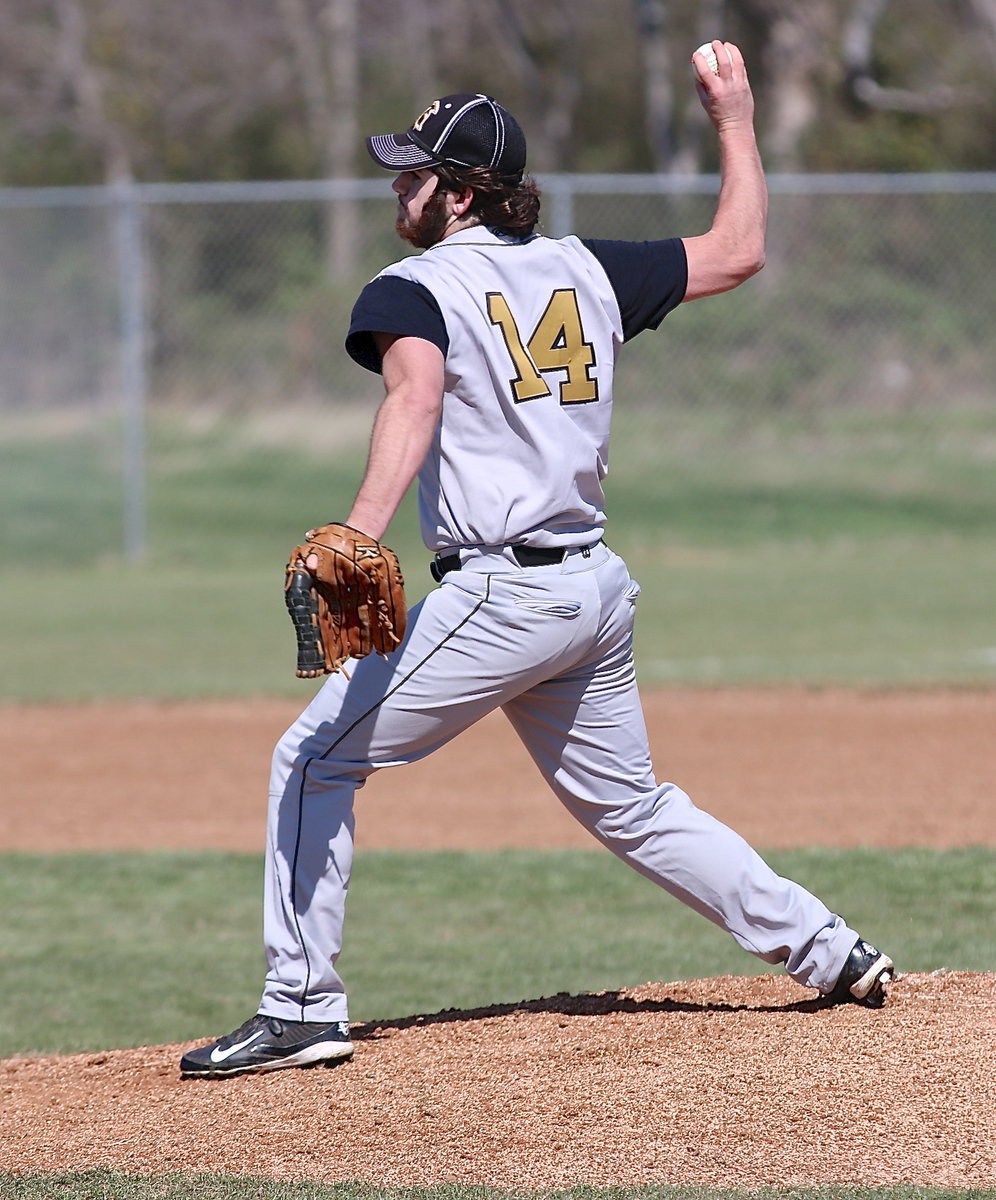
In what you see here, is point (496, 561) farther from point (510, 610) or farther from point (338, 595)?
point (338, 595)

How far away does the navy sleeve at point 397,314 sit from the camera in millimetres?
3301

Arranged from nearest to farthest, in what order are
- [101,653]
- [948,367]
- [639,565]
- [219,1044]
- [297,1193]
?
[297,1193] → [219,1044] → [101,653] → [639,565] → [948,367]

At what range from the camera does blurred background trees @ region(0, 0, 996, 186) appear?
2873cm

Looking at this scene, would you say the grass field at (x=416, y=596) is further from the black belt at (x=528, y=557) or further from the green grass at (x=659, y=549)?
the black belt at (x=528, y=557)

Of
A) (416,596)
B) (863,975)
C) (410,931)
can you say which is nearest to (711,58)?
(863,975)

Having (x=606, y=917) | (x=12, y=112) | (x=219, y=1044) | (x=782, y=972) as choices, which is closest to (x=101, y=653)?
(x=606, y=917)

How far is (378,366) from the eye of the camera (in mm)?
3414

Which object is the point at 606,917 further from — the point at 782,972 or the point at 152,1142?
the point at 152,1142

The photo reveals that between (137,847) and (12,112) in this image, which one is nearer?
(137,847)

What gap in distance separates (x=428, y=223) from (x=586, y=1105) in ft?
5.86

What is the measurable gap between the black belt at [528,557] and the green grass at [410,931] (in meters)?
1.69

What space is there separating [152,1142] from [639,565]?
11.0 meters

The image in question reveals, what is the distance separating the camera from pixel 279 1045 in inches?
141

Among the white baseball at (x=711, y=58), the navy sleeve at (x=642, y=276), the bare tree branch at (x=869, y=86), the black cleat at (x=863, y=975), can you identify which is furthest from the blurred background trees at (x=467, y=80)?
the black cleat at (x=863, y=975)
